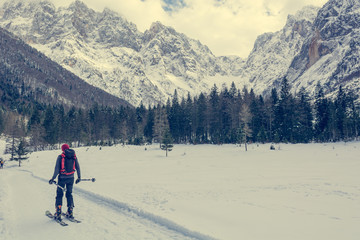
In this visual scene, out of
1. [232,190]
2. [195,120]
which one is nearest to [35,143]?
[195,120]

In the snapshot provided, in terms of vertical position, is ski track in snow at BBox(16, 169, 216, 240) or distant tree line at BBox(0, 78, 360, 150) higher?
distant tree line at BBox(0, 78, 360, 150)

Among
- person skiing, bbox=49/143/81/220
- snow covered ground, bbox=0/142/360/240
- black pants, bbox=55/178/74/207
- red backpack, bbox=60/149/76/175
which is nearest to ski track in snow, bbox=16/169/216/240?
snow covered ground, bbox=0/142/360/240

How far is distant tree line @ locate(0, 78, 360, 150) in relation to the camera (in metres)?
61.8

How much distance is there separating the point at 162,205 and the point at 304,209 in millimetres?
5741

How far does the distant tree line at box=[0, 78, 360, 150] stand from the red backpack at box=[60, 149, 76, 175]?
39287 mm

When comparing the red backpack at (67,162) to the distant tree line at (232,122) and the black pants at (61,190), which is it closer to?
the black pants at (61,190)

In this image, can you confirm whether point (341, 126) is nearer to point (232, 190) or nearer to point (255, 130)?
point (255, 130)

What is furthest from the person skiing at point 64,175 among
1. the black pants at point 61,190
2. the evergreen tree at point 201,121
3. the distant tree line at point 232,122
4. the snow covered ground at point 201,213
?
the evergreen tree at point 201,121

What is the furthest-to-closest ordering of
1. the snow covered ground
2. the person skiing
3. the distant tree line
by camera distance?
the distant tree line
the person skiing
the snow covered ground

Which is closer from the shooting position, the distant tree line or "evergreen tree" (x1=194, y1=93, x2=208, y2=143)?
the distant tree line

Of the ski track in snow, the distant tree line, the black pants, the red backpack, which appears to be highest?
the distant tree line

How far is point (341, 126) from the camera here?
61750 mm

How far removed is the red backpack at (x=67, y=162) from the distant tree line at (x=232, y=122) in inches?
1547

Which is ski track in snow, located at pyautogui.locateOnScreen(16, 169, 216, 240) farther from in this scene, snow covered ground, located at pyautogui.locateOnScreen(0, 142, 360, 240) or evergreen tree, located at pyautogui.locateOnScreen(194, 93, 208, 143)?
evergreen tree, located at pyautogui.locateOnScreen(194, 93, 208, 143)
